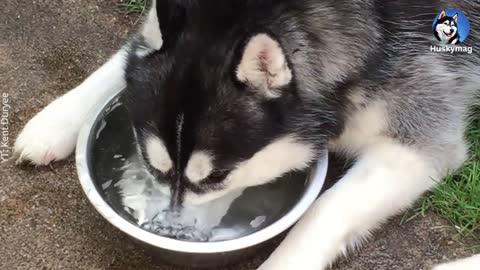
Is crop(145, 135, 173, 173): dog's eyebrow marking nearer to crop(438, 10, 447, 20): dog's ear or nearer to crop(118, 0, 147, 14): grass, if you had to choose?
crop(438, 10, 447, 20): dog's ear

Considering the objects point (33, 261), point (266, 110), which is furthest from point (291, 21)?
point (33, 261)

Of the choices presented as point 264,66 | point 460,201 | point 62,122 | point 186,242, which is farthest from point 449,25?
point 62,122

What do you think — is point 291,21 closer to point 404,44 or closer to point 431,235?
point 404,44

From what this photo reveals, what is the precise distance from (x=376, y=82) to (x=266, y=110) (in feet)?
1.28

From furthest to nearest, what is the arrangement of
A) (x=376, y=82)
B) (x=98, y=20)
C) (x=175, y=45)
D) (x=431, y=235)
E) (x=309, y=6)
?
1. (x=98, y=20)
2. (x=431, y=235)
3. (x=376, y=82)
4. (x=309, y=6)
5. (x=175, y=45)

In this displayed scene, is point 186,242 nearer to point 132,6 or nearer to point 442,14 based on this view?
point 442,14

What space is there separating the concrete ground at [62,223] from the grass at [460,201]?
27mm

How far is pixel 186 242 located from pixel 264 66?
456 millimetres

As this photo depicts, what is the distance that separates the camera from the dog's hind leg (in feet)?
7.06

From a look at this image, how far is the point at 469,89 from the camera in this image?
2.15 m

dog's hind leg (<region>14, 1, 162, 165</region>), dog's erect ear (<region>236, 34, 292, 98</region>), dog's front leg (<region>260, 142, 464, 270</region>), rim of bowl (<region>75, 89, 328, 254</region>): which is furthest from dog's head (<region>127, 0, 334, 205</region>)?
dog's hind leg (<region>14, 1, 162, 165</region>)

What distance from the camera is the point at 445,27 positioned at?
80.3 inches

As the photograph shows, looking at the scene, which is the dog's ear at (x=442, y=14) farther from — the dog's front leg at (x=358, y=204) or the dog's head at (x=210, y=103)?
the dog's head at (x=210, y=103)

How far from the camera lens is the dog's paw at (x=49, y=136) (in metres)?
2.15
